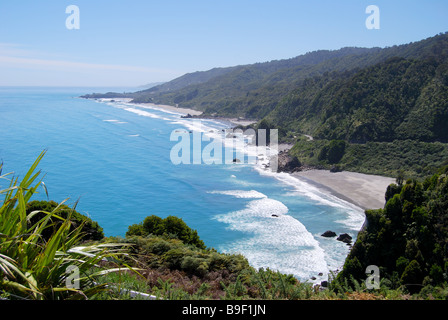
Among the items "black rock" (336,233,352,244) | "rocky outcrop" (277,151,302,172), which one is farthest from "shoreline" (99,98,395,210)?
"black rock" (336,233,352,244)

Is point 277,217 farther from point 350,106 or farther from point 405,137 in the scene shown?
point 350,106

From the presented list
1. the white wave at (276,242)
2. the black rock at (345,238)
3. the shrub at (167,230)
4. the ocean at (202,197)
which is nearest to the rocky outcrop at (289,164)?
the ocean at (202,197)

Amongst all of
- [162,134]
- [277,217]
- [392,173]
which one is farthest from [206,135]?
[277,217]

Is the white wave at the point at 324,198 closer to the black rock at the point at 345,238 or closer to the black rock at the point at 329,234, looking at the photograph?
the black rock at the point at 345,238

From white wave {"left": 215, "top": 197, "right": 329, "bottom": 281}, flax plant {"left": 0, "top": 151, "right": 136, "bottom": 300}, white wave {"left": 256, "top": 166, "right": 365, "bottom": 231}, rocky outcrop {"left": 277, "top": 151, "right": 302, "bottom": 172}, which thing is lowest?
white wave {"left": 215, "top": 197, "right": 329, "bottom": 281}

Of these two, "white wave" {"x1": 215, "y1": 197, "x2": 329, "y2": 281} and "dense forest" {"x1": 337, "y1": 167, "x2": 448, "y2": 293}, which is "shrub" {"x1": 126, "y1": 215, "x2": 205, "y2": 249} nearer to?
"dense forest" {"x1": 337, "y1": 167, "x2": 448, "y2": 293}

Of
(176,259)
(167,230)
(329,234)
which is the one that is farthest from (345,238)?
(176,259)

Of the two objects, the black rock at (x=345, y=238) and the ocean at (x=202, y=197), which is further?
the black rock at (x=345, y=238)
